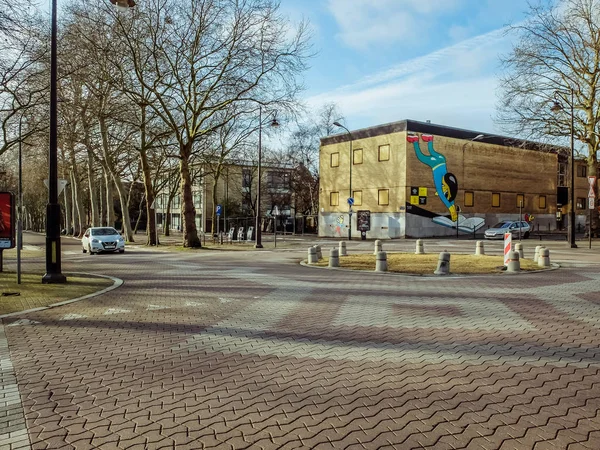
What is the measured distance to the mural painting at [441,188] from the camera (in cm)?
4150

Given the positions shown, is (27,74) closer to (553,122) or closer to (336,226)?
(553,122)

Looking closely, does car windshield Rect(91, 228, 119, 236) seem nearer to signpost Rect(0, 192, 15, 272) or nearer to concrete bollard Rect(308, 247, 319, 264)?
concrete bollard Rect(308, 247, 319, 264)

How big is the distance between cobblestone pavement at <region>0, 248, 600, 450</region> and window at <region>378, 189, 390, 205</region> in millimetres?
32718

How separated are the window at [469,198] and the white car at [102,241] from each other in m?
31.1

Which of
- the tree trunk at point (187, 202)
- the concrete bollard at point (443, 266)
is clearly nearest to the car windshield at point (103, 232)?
the tree trunk at point (187, 202)

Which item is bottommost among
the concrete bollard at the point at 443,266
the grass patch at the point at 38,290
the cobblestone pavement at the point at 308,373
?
the cobblestone pavement at the point at 308,373

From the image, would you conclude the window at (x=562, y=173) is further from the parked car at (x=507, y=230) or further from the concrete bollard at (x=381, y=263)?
the concrete bollard at (x=381, y=263)

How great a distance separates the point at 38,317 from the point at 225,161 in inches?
1328

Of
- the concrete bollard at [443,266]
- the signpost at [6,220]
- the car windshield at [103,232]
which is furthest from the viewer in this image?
the car windshield at [103,232]

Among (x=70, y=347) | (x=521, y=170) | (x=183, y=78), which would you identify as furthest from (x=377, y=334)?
(x=521, y=170)

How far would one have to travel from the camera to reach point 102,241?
26.3 m

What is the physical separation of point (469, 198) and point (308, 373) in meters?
43.2

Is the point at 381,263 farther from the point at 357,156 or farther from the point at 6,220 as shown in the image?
the point at 357,156

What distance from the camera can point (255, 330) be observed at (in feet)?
23.8
